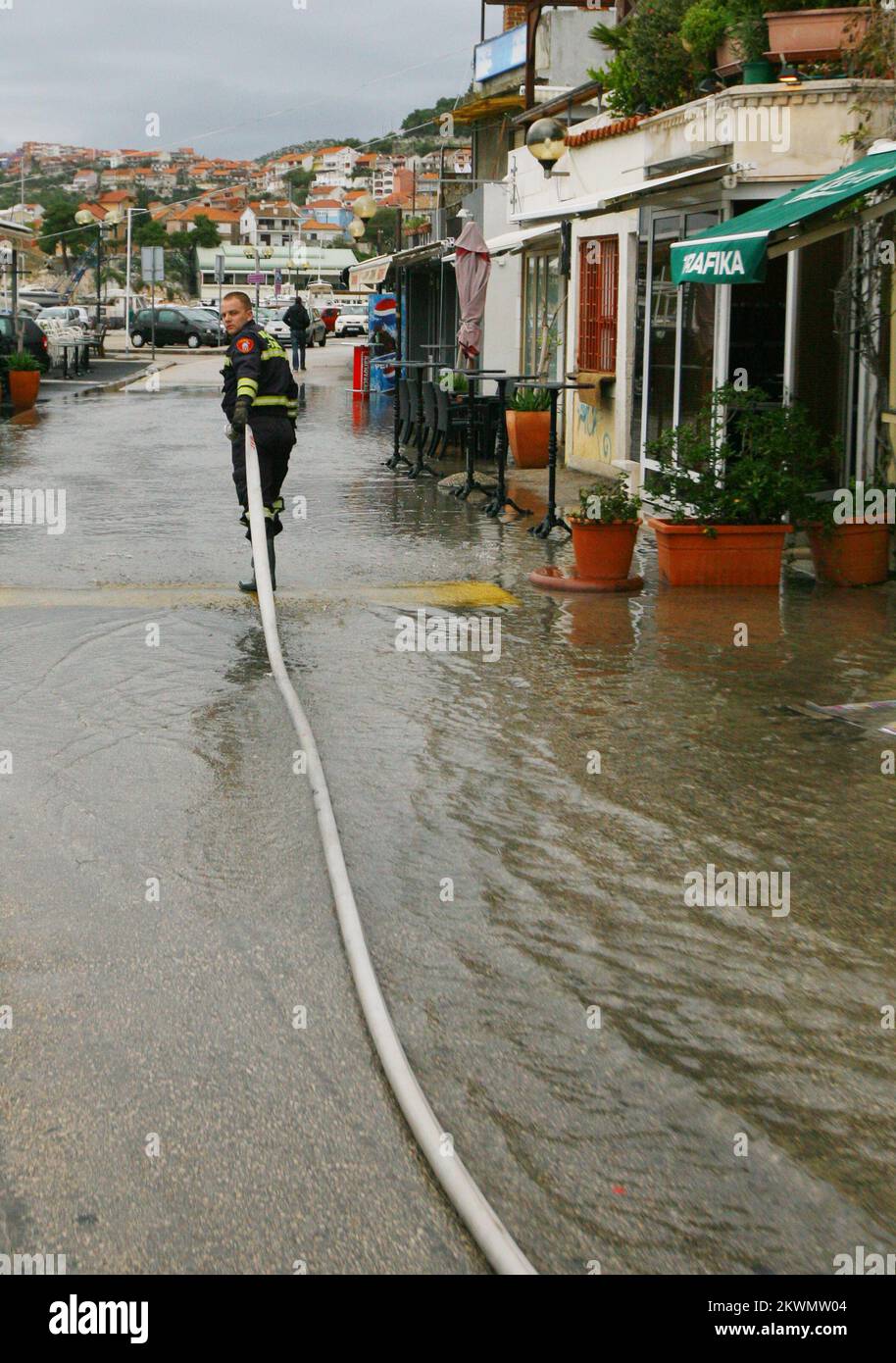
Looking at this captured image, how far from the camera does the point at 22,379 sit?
1225 inches

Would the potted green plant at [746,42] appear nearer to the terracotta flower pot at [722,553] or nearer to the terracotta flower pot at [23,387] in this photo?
the terracotta flower pot at [722,553]

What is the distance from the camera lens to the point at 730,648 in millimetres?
9812

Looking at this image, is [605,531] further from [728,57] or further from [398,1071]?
[398,1071]

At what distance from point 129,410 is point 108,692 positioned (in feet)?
80.1

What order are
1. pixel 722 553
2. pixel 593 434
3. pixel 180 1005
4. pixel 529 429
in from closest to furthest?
pixel 180 1005 → pixel 722 553 → pixel 593 434 → pixel 529 429

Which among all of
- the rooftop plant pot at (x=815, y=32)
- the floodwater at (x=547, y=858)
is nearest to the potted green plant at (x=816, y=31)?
the rooftop plant pot at (x=815, y=32)

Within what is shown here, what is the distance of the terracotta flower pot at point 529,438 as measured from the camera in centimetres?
2131

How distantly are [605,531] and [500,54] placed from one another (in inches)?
1284

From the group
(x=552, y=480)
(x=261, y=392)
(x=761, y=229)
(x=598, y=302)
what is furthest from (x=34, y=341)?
(x=761, y=229)

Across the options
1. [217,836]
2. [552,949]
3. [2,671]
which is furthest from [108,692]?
[552,949]

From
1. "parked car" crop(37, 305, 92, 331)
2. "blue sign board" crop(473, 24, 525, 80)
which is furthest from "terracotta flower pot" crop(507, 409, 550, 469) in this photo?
"parked car" crop(37, 305, 92, 331)
